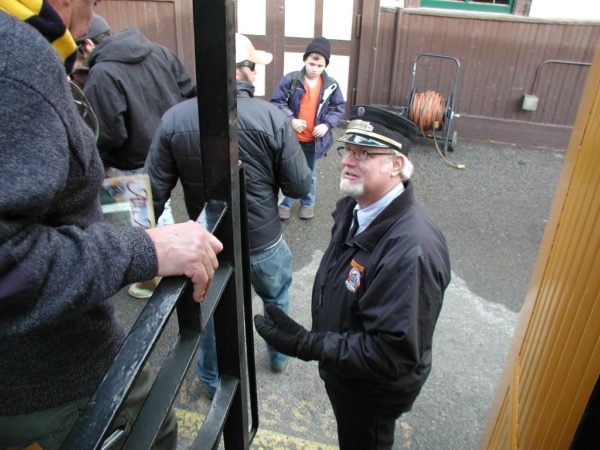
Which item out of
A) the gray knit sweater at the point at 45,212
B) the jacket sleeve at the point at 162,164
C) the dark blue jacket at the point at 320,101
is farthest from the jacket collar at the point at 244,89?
the dark blue jacket at the point at 320,101

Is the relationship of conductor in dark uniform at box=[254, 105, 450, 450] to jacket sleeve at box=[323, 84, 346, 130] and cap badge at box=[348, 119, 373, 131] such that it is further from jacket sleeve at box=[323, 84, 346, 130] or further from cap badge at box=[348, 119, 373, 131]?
jacket sleeve at box=[323, 84, 346, 130]

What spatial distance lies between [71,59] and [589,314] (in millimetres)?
1424

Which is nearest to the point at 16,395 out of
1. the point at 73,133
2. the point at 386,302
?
the point at 73,133

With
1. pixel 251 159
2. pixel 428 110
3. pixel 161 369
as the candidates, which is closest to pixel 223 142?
pixel 161 369

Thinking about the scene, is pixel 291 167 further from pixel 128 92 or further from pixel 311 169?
pixel 311 169

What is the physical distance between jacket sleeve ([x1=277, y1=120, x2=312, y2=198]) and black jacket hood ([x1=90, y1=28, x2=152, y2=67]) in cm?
133

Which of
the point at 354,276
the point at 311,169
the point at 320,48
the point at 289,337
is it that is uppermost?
the point at 320,48

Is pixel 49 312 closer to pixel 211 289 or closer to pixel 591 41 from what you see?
pixel 211 289

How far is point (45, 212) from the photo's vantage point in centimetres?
103

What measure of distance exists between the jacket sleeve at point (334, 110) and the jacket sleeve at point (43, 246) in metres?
4.41

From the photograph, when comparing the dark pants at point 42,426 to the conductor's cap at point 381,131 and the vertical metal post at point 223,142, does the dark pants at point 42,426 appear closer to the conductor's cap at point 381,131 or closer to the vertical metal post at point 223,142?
the vertical metal post at point 223,142

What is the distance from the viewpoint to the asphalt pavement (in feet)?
10.3

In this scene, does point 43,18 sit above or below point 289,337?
above

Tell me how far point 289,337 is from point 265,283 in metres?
0.92
